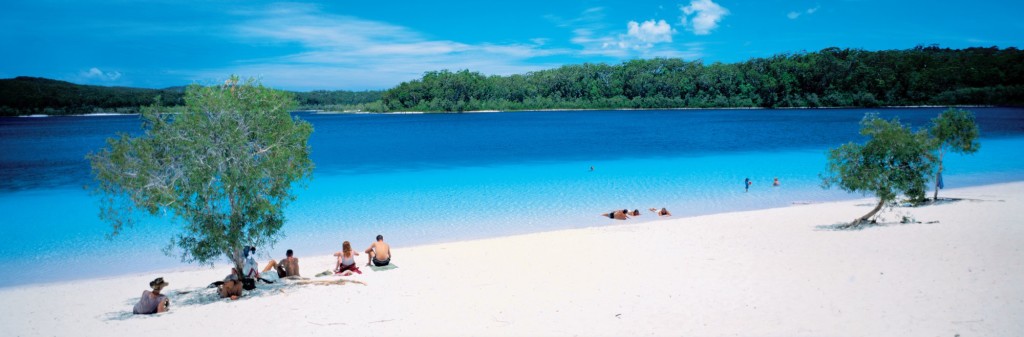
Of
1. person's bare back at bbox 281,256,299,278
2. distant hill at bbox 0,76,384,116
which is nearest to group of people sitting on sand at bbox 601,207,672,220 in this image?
person's bare back at bbox 281,256,299,278

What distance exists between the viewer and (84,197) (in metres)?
30.0

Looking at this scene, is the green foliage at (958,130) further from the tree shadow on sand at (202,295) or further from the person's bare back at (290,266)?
the person's bare back at (290,266)

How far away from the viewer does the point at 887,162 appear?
16.2 m

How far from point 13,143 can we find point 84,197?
5400cm

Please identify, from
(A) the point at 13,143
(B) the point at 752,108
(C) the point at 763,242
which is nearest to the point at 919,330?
(C) the point at 763,242

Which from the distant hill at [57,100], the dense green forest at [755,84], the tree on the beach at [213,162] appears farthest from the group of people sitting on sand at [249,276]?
the distant hill at [57,100]

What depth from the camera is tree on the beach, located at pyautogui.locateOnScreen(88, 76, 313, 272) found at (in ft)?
35.4

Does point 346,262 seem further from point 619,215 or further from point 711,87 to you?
point 711,87

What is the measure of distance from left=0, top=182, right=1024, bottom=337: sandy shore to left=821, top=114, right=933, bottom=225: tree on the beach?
3.64ft

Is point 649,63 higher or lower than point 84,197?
higher

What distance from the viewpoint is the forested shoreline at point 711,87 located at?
5453 inches

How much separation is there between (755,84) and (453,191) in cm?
14649

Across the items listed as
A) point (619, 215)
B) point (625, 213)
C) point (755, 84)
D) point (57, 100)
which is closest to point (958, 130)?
point (625, 213)

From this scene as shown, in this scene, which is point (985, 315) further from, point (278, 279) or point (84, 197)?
point (84, 197)
